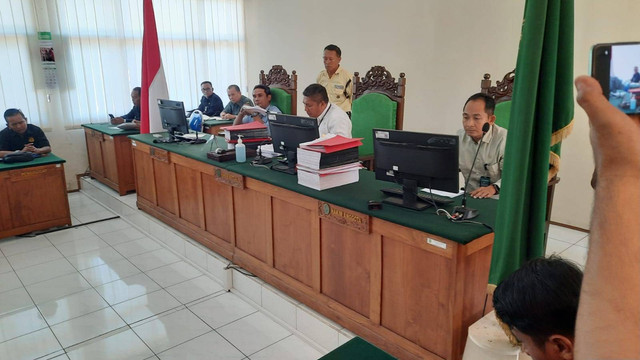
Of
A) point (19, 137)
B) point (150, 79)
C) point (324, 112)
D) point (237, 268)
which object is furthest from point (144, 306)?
point (19, 137)

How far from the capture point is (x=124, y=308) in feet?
9.28

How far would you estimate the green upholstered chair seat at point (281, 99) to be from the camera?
4.20 m

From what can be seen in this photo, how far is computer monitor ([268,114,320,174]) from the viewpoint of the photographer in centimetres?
260

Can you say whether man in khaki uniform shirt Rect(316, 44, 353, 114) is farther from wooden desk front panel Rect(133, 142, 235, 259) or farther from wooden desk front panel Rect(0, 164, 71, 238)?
wooden desk front panel Rect(0, 164, 71, 238)

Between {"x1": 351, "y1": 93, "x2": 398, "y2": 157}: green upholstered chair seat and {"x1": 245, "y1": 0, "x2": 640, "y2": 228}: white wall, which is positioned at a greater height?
{"x1": 245, "y1": 0, "x2": 640, "y2": 228}: white wall

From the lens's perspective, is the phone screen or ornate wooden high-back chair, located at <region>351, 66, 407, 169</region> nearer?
the phone screen

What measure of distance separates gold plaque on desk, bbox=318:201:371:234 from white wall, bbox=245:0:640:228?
2152 millimetres

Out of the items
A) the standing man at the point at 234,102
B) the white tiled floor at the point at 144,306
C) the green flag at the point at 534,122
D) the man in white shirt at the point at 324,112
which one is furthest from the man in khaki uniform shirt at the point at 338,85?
the green flag at the point at 534,122

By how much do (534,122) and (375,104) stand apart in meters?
2.35

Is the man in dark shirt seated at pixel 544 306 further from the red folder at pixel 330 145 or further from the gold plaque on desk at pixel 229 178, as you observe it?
the gold plaque on desk at pixel 229 178

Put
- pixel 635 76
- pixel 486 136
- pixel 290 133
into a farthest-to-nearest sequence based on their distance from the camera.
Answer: pixel 290 133, pixel 486 136, pixel 635 76

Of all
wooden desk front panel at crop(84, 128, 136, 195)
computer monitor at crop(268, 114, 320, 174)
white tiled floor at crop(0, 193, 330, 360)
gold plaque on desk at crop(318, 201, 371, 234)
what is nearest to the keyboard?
gold plaque on desk at crop(318, 201, 371, 234)

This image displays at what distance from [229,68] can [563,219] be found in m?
4.88

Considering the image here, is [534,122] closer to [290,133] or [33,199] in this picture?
[290,133]
